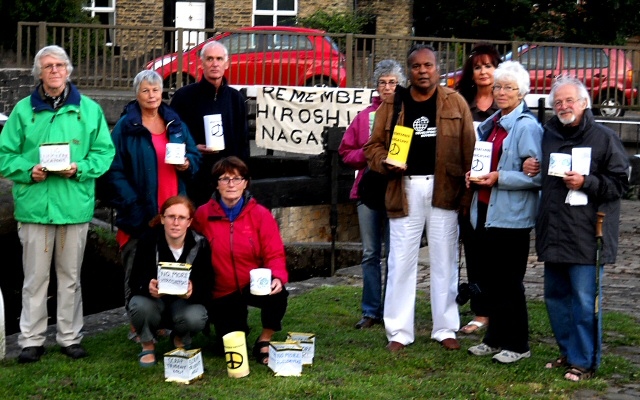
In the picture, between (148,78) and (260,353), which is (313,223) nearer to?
(148,78)

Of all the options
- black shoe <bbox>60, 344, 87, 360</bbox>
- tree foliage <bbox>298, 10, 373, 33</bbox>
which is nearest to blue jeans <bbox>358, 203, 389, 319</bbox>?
black shoe <bbox>60, 344, 87, 360</bbox>

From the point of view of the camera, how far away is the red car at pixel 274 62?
1989 centimetres

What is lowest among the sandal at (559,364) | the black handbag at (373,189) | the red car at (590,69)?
the sandal at (559,364)

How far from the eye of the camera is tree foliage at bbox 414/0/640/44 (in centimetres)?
3120

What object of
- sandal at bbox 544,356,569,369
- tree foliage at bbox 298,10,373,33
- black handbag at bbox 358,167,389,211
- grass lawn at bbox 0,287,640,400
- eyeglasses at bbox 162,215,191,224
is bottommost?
grass lawn at bbox 0,287,640,400

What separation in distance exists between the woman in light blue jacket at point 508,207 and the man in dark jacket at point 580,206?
0.17 m

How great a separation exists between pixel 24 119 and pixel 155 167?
988mm

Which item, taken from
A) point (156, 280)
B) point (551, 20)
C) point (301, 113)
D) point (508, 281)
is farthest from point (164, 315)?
point (551, 20)

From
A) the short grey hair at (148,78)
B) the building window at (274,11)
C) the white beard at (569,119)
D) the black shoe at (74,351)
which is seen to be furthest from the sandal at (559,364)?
the building window at (274,11)

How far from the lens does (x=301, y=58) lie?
20156mm

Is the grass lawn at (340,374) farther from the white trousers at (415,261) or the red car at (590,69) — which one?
the red car at (590,69)

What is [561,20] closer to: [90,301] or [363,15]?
[363,15]

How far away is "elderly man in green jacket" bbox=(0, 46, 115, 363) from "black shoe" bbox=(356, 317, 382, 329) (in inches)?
85.3

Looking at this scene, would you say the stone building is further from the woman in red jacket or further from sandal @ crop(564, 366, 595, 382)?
sandal @ crop(564, 366, 595, 382)
